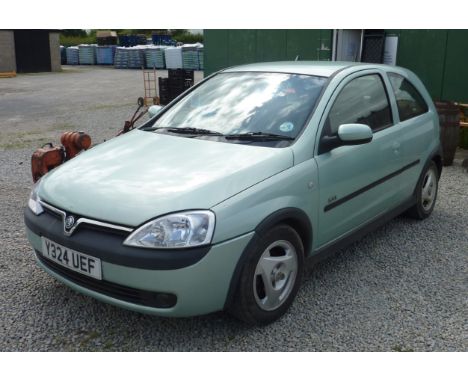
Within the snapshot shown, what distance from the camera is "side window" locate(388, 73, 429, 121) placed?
462 cm

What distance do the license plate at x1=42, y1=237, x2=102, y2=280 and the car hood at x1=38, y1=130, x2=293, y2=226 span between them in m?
0.23

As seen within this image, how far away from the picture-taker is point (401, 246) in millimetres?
4621

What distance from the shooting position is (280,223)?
318 cm

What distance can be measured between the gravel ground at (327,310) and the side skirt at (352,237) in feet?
0.88

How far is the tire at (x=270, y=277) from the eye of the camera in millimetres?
2980

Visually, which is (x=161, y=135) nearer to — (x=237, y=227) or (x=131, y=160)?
(x=131, y=160)

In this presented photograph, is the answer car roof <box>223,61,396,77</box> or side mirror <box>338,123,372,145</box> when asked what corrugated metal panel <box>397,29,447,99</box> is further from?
side mirror <box>338,123,372,145</box>

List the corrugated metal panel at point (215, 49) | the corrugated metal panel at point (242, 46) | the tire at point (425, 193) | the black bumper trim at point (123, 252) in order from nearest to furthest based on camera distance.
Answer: the black bumper trim at point (123, 252), the tire at point (425, 193), the corrugated metal panel at point (242, 46), the corrugated metal panel at point (215, 49)

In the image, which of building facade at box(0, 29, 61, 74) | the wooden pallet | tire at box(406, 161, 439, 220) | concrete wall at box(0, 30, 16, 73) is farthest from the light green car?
building facade at box(0, 29, 61, 74)

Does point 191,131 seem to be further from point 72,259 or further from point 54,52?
point 54,52

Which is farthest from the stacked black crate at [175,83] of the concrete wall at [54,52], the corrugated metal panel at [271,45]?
the concrete wall at [54,52]

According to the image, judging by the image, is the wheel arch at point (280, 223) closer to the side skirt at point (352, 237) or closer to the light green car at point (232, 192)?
the light green car at point (232, 192)

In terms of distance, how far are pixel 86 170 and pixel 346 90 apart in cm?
203

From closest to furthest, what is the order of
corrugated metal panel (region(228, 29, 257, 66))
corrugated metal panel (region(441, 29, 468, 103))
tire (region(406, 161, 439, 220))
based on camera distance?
tire (region(406, 161, 439, 220)), corrugated metal panel (region(441, 29, 468, 103)), corrugated metal panel (region(228, 29, 257, 66))
